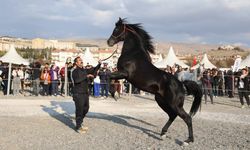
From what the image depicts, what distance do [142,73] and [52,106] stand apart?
737cm

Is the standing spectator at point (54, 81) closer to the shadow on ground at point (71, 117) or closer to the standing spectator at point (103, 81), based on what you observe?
the standing spectator at point (103, 81)

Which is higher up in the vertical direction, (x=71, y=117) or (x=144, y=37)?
(x=144, y=37)

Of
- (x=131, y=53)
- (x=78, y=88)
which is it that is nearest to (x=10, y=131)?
(x=78, y=88)

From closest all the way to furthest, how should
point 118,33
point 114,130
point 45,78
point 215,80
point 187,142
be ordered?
point 187,142
point 118,33
point 114,130
point 45,78
point 215,80

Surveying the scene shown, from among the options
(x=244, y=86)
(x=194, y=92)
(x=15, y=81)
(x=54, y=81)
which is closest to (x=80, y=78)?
(x=194, y=92)

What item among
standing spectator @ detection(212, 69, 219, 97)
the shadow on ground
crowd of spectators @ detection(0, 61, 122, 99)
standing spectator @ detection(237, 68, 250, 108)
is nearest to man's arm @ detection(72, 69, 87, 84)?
the shadow on ground

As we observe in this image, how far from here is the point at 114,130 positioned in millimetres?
9805

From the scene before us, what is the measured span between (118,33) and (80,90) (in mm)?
1666

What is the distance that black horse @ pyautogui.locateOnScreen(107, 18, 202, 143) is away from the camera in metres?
8.59

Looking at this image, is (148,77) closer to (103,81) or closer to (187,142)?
(187,142)

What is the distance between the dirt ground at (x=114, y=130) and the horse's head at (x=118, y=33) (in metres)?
2.20

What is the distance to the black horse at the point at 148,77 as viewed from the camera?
859cm

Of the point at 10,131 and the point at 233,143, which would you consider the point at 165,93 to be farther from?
the point at 10,131

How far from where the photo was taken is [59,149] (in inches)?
293
